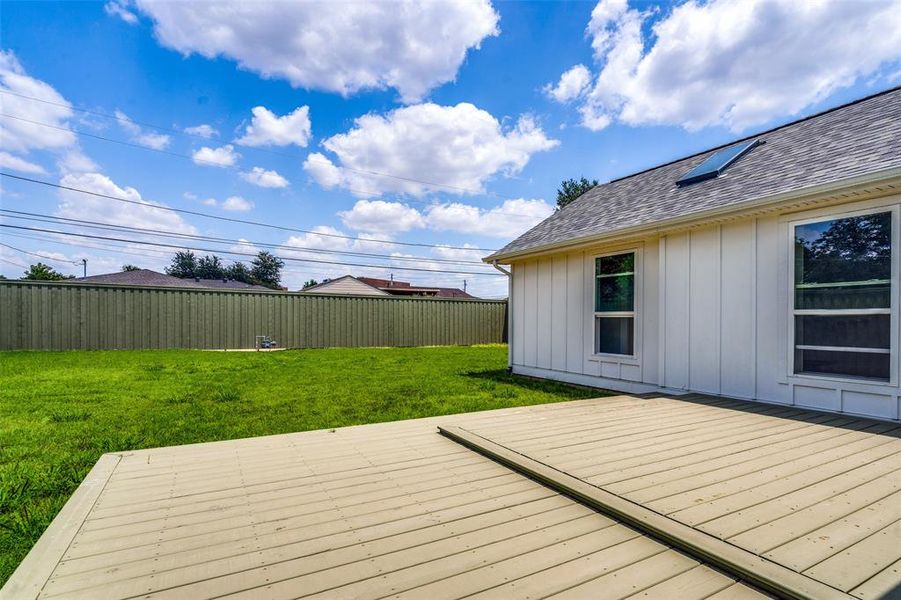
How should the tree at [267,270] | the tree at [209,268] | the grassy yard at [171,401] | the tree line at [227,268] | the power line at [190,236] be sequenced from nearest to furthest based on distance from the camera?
the grassy yard at [171,401], the power line at [190,236], the tree at [267,270], the tree line at [227,268], the tree at [209,268]

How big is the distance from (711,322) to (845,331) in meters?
1.19

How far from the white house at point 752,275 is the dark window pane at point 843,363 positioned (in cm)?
1

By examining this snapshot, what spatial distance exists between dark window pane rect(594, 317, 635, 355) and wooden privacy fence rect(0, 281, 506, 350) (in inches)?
363

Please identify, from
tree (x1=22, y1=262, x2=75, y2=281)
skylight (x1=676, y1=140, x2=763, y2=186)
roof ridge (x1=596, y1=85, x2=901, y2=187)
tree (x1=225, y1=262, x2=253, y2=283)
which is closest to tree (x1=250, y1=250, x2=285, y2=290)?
tree (x1=225, y1=262, x2=253, y2=283)

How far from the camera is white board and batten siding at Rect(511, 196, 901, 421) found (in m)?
4.19

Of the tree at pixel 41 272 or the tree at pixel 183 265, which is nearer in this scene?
the tree at pixel 41 272

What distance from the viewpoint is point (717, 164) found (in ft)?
20.5

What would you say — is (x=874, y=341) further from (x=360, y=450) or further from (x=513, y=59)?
(x=513, y=59)

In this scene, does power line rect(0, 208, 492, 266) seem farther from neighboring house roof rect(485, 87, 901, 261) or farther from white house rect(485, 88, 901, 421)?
white house rect(485, 88, 901, 421)

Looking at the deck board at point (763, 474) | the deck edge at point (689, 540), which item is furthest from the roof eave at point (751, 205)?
the deck edge at point (689, 540)

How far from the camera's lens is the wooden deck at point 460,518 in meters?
1.47

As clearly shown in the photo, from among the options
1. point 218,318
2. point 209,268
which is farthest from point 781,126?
point 209,268

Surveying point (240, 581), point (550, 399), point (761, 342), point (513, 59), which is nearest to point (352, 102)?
point (513, 59)

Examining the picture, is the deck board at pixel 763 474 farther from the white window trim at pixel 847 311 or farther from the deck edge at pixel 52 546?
the deck edge at pixel 52 546
